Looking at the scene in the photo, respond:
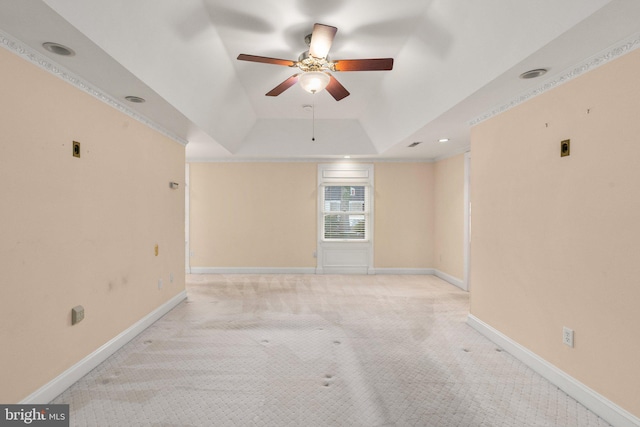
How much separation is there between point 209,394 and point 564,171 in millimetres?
3109

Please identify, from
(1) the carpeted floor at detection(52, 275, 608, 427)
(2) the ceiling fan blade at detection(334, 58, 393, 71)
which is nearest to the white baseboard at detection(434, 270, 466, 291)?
(1) the carpeted floor at detection(52, 275, 608, 427)

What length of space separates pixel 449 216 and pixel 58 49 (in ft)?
19.2

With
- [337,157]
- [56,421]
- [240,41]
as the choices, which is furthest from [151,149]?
[337,157]

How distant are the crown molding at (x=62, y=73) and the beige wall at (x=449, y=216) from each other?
4876 millimetres

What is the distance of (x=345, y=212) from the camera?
6812mm

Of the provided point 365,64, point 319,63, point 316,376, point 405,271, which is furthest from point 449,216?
point 316,376

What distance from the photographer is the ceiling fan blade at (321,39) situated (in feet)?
7.78

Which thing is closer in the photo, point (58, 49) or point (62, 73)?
point (58, 49)

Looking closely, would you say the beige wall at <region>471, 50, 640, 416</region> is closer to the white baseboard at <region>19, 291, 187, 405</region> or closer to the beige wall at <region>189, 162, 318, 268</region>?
the white baseboard at <region>19, 291, 187, 405</region>

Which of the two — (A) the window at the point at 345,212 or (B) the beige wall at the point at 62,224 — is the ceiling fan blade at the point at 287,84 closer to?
(B) the beige wall at the point at 62,224

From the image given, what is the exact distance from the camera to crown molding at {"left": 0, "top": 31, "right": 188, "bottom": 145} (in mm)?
1970

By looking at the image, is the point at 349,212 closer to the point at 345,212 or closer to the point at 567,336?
the point at 345,212

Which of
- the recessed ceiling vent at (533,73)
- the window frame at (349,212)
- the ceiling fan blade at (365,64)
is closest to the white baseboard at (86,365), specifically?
the ceiling fan blade at (365,64)

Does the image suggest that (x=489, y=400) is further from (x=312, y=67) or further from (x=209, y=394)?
(x=312, y=67)
